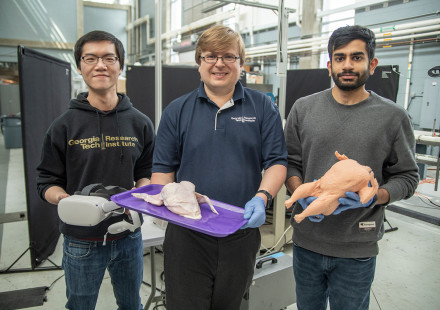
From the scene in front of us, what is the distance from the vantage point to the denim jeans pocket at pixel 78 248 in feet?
4.34

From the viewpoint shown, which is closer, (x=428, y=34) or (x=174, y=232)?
(x=174, y=232)

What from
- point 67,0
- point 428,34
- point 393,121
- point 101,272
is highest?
point 67,0

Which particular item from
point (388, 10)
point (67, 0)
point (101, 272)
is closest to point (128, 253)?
point (101, 272)

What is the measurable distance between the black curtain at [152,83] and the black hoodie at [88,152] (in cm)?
160

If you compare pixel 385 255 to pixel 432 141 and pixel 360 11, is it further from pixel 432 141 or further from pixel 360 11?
pixel 360 11

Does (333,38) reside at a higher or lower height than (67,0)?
lower

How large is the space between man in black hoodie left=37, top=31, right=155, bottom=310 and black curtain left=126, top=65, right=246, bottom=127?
5.27 ft

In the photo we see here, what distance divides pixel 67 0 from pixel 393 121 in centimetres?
1117

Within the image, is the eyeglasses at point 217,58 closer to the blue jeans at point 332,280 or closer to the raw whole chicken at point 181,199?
the raw whole chicken at point 181,199

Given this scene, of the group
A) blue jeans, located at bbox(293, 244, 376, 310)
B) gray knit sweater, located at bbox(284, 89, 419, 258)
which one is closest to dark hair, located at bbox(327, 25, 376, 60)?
gray knit sweater, located at bbox(284, 89, 419, 258)

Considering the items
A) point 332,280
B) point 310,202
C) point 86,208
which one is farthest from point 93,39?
point 332,280

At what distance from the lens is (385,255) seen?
304 cm

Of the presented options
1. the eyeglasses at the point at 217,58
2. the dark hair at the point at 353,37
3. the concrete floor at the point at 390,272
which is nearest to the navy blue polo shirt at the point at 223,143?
the eyeglasses at the point at 217,58

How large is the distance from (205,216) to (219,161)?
0.67 feet
